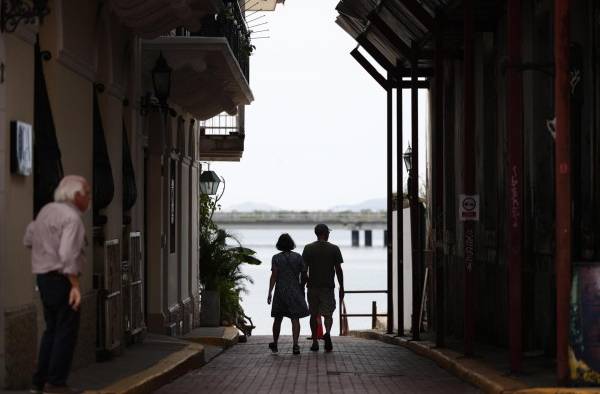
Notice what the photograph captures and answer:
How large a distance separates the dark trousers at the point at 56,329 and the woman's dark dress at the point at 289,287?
9.29m

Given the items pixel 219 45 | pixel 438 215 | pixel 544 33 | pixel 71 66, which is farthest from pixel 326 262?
pixel 71 66

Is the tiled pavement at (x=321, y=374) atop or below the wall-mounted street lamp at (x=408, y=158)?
below

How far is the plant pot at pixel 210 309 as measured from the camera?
27.8 metres

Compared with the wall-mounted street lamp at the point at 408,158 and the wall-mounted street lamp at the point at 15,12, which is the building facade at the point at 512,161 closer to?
the wall-mounted street lamp at the point at 408,158

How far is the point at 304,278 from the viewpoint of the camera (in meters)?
20.0

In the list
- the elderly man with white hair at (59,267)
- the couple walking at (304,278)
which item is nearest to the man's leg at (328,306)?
the couple walking at (304,278)

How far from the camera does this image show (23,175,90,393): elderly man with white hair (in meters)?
10.3

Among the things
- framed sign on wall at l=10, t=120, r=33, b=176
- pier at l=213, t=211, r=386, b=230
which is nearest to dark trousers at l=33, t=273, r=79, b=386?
framed sign on wall at l=10, t=120, r=33, b=176

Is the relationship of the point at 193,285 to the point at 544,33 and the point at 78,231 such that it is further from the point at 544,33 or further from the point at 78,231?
the point at 78,231

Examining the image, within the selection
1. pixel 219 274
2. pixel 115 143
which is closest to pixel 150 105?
pixel 115 143

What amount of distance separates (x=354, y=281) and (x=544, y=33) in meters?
69.0

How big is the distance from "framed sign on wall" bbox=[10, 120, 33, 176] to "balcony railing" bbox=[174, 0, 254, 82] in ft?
31.7

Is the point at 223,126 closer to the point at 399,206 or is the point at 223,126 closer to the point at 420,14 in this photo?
the point at 399,206

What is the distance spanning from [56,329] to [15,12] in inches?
96.5
